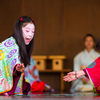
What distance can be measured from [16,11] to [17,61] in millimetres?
4037

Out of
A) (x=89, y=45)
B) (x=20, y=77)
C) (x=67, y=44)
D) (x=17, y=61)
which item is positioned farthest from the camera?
(x=67, y=44)

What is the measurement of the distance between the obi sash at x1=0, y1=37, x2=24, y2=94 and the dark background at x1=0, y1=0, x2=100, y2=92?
3.67 metres

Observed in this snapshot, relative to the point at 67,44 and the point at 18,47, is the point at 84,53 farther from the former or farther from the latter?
the point at 18,47

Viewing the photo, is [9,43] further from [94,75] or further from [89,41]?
[89,41]

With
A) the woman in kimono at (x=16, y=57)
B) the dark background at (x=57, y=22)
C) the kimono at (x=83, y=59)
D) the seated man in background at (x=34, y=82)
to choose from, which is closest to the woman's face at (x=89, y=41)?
the kimono at (x=83, y=59)

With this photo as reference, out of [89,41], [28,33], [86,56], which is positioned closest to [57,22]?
[89,41]

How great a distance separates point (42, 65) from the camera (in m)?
5.87

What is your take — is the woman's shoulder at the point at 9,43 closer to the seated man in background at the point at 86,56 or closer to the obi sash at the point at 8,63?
the obi sash at the point at 8,63

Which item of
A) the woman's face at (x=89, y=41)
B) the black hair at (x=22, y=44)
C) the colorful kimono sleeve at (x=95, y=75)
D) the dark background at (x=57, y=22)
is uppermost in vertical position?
the dark background at (x=57, y=22)

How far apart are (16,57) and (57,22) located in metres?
3.91

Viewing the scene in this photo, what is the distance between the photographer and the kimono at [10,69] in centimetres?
247

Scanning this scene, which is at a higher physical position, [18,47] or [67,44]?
[67,44]

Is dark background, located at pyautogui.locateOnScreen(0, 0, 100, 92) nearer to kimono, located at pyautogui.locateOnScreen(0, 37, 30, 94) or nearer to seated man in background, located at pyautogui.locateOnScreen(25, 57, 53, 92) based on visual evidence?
seated man in background, located at pyautogui.locateOnScreen(25, 57, 53, 92)

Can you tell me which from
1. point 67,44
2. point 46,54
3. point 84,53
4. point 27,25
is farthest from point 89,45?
point 27,25
